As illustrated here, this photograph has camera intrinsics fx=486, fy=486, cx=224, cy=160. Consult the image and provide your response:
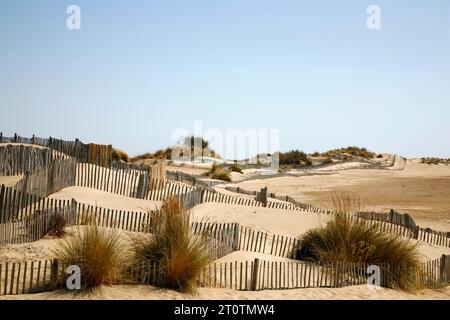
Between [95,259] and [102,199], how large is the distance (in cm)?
970

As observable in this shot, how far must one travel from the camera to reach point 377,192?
110 ft

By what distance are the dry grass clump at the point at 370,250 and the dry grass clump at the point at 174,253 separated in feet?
11.6

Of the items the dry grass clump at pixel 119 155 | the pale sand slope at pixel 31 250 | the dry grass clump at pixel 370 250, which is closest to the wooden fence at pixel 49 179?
the pale sand slope at pixel 31 250

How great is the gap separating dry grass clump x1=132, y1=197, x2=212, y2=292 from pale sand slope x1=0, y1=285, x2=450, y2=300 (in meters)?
0.25

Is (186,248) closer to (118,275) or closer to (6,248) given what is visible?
(118,275)

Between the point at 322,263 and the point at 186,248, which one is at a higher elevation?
the point at 186,248

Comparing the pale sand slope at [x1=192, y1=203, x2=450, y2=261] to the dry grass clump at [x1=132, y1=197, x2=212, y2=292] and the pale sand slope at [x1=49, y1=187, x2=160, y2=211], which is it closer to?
the pale sand slope at [x1=49, y1=187, x2=160, y2=211]

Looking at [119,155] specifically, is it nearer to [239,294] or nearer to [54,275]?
[239,294]

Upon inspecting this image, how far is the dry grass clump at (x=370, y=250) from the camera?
1085 centimetres

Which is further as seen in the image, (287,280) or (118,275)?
(287,280)

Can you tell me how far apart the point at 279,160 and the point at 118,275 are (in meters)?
56.3

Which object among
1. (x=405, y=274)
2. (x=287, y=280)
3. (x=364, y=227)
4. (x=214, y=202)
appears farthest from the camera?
(x=214, y=202)
